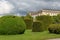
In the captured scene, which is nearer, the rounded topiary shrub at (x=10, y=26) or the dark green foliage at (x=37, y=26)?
the rounded topiary shrub at (x=10, y=26)

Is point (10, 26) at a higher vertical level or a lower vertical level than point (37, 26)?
higher

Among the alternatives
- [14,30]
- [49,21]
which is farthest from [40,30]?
[14,30]

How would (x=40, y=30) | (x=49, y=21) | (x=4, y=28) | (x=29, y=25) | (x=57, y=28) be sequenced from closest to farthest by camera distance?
(x=4, y=28)
(x=57, y=28)
(x=40, y=30)
(x=49, y=21)
(x=29, y=25)

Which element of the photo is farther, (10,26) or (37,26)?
(37,26)

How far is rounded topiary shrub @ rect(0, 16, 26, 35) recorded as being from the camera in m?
19.9

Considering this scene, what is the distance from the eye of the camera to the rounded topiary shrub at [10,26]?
65.2 feet

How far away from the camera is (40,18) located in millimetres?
30172

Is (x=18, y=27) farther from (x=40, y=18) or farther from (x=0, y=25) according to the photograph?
(x=40, y=18)

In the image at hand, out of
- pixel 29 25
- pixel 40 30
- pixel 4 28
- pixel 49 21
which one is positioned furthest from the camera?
pixel 29 25

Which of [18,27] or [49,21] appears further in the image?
[49,21]

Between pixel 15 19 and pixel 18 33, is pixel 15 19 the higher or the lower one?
the higher one

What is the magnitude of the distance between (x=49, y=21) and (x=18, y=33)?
9928mm

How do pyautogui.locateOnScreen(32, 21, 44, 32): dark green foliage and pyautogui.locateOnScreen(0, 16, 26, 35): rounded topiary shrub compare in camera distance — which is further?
pyautogui.locateOnScreen(32, 21, 44, 32): dark green foliage

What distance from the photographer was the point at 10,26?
2003 cm
